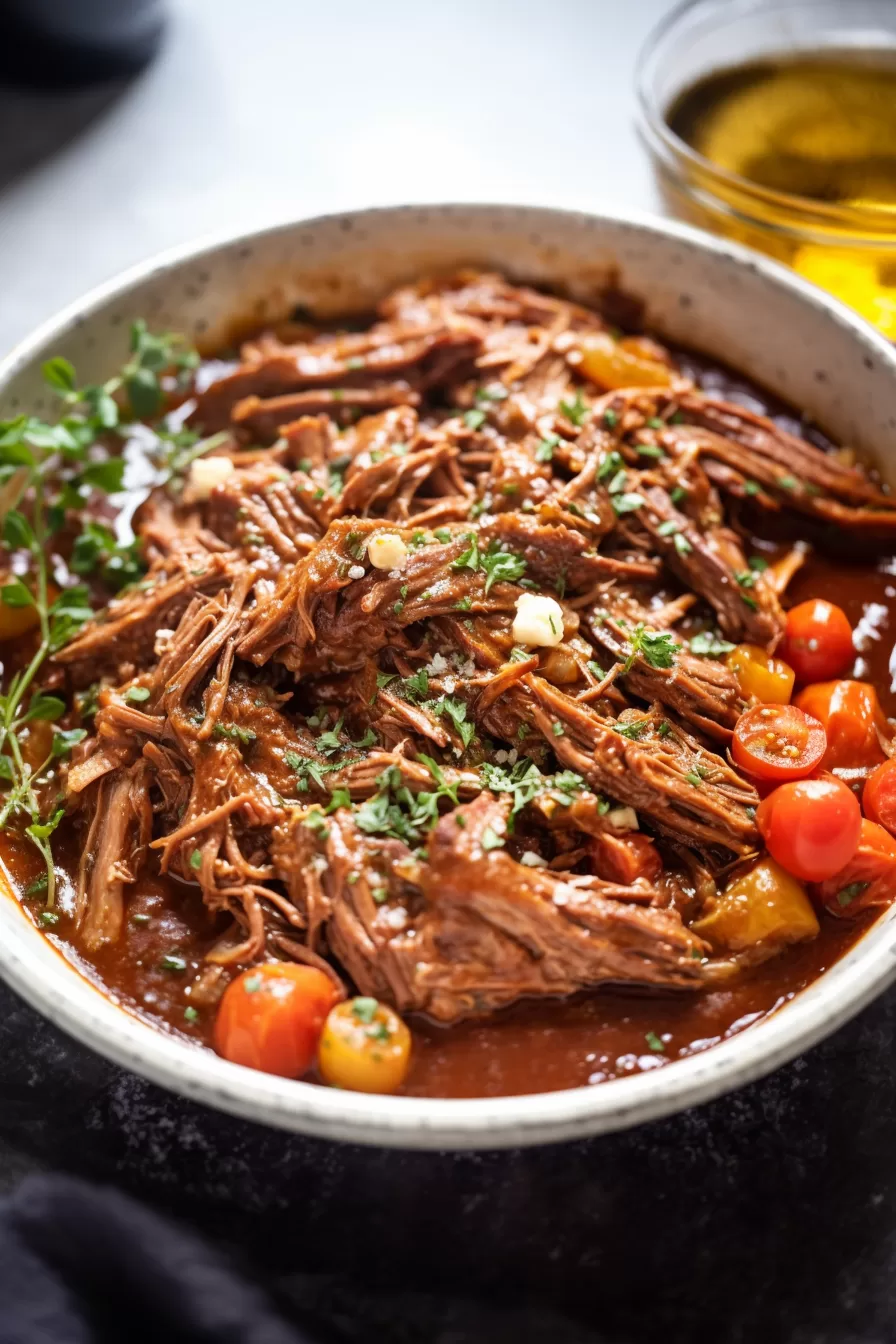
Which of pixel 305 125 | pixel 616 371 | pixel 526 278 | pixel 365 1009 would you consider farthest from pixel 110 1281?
pixel 305 125

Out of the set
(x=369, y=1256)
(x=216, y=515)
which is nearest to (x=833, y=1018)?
(x=369, y=1256)

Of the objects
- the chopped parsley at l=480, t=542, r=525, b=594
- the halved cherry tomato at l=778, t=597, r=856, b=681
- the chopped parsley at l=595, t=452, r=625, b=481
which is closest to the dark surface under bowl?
the halved cherry tomato at l=778, t=597, r=856, b=681

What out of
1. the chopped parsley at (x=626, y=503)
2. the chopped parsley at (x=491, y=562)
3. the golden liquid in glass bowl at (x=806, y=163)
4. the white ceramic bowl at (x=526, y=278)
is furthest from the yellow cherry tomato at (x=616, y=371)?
the chopped parsley at (x=491, y=562)

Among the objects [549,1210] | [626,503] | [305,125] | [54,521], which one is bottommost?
[549,1210]

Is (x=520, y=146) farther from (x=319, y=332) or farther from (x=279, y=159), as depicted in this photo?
(x=319, y=332)

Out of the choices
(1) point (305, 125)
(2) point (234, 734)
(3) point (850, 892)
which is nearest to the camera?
(3) point (850, 892)

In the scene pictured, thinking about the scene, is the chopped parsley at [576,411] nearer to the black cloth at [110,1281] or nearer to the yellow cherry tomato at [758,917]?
the yellow cherry tomato at [758,917]

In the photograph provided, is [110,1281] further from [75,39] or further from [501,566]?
[75,39]
